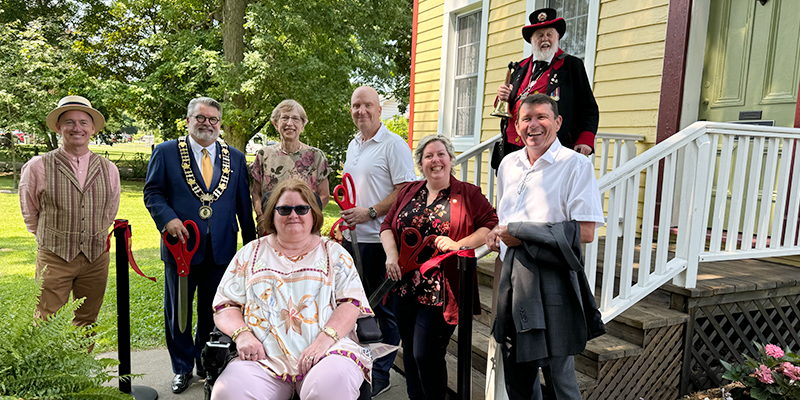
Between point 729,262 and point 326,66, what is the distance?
36.1ft

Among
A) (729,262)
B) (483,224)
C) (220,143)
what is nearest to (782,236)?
(729,262)

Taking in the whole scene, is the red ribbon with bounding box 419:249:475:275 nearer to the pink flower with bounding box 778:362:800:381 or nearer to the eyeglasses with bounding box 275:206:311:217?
the eyeglasses with bounding box 275:206:311:217

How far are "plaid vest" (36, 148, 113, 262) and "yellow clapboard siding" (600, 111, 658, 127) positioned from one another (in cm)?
404

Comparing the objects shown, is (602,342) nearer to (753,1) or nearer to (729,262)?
(729,262)

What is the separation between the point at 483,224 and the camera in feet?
8.06

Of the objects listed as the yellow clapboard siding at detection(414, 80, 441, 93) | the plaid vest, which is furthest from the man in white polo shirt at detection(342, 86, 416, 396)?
the yellow clapboard siding at detection(414, 80, 441, 93)

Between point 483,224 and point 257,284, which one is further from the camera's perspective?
point 483,224

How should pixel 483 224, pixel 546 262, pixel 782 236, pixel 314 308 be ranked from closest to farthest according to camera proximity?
1. pixel 546 262
2. pixel 314 308
3. pixel 483 224
4. pixel 782 236

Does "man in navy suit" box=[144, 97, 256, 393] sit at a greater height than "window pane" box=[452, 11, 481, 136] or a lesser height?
lesser

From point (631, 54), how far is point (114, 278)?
6.29m

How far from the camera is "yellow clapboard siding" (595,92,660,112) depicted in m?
4.28

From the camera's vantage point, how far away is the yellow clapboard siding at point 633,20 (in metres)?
4.21

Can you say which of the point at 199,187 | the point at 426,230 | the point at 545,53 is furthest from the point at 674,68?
the point at 199,187

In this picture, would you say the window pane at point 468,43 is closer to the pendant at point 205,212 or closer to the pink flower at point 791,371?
the pendant at point 205,212
